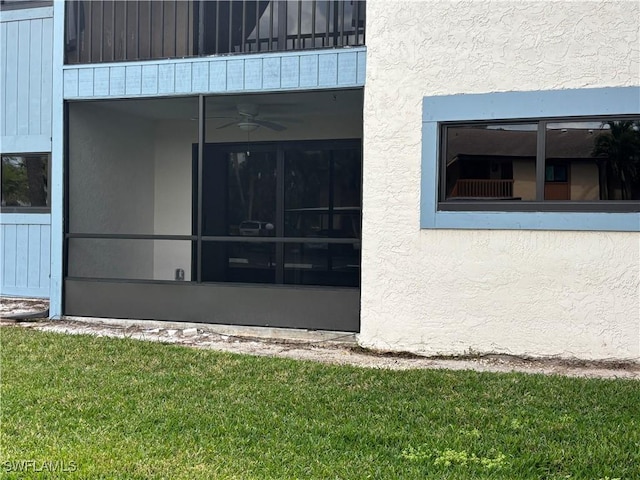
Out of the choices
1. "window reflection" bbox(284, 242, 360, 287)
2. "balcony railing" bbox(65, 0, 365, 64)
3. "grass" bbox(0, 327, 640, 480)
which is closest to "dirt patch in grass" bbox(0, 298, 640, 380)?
"grass" bbox(0, 327, 640, 480)

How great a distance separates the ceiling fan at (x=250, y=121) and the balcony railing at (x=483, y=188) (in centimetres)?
318

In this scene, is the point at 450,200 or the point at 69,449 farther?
the point at 450,200

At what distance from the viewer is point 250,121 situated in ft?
26.9

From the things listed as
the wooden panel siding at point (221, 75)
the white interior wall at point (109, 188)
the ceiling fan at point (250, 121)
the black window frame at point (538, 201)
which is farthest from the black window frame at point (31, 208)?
the black window frame at point (538, 201)

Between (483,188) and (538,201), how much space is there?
0.51m

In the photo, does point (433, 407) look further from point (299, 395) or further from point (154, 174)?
point (154, 174)

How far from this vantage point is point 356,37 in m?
6.46

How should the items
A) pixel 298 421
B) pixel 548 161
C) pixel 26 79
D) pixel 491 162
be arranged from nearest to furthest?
pixel 298 421, pixel 548 161, pixel 491 162, pixel 26 79

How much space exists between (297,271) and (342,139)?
201 centimetres

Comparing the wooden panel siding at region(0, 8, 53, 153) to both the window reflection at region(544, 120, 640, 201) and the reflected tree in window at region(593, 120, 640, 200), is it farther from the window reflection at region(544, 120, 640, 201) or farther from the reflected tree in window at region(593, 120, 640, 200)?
the reflected tree in window at region(593, 120, 640, 200)

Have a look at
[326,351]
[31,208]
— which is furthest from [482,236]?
[31,208]

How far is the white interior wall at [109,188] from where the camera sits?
7613 millimetres

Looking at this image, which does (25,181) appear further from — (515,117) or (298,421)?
(515,117)

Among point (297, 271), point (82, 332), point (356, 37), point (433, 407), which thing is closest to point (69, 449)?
point (433, 407)
